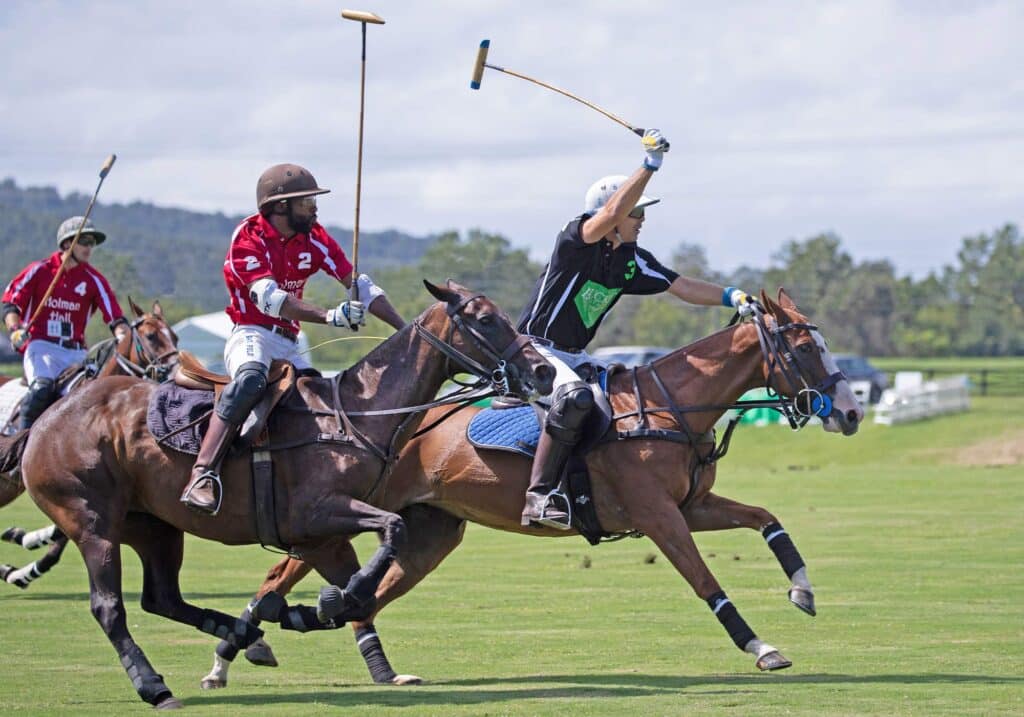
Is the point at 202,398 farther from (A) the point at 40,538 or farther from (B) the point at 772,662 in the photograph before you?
(A) the point at 40,538

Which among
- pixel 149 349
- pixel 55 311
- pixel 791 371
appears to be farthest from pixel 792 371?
pixel 55 311

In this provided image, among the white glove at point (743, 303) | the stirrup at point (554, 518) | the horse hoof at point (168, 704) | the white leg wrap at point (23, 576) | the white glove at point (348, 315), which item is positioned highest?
the white glove at point (743, 303)

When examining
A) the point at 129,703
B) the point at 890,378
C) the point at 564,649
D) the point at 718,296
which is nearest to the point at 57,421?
the point at 129,703

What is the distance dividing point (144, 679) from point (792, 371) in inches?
193

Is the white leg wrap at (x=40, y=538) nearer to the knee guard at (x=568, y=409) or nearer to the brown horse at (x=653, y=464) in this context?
the brown horse at (x=653, y=464)

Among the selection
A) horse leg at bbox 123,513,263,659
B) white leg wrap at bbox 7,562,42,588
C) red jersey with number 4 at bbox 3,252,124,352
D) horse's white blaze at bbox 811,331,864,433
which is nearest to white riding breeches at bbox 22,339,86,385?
red jersey with number 4 at bbox 3,252,124,352

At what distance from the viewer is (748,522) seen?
12.2 meters

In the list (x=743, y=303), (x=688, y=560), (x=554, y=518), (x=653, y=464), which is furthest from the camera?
(x=743, y=303)

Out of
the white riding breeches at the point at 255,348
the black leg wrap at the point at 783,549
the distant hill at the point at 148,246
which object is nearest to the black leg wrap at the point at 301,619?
the white riding breeches at the point at 255,348

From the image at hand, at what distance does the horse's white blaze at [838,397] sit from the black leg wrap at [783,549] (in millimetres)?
798

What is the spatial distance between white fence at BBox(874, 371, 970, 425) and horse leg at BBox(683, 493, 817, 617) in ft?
108

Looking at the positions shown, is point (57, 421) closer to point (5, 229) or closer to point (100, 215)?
point (5, 229)

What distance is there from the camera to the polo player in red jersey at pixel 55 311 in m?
17.1

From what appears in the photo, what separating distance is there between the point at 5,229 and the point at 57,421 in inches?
2076
